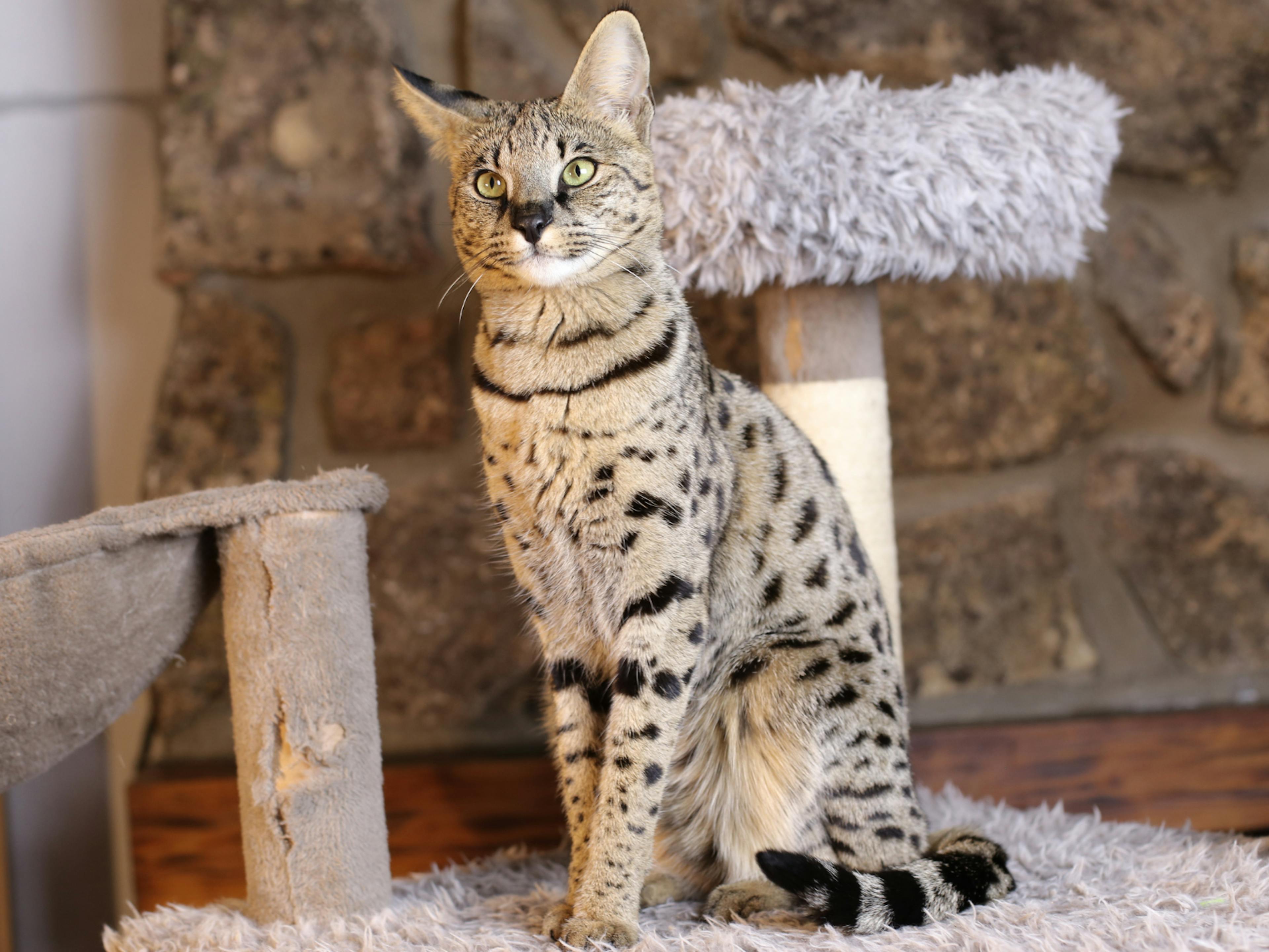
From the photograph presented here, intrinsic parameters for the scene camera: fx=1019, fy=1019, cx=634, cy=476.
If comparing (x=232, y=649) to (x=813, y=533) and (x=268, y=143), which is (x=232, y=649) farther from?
(x=268, y=143)

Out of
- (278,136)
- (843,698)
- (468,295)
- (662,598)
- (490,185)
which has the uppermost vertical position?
(278,136)

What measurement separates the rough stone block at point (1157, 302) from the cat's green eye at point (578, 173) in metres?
1.19

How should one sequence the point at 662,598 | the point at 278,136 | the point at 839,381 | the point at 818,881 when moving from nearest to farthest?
the point at 818,881 < the point at 662,598 < the point at 839,381 < the point at 278,136

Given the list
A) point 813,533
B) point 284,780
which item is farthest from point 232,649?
point 813,533

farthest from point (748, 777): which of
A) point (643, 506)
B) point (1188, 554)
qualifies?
point (1188, 554)

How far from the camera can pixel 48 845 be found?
190cm

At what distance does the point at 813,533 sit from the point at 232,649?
2.42 feet

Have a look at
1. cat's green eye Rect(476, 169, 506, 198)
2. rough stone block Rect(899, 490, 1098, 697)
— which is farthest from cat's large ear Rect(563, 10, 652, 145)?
rough stone block Rect(899, 490, 1098, 697)

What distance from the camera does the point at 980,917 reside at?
3.72 feet

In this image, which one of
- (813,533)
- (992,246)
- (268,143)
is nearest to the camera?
(813,533)

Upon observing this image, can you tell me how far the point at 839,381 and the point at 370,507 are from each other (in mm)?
710

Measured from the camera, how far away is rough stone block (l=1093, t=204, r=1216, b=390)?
6.33 ft

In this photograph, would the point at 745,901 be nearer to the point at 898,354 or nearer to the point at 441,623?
the point at 441,623

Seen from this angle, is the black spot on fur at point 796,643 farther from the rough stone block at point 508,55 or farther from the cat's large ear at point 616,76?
the rough stone block at point 508,55
